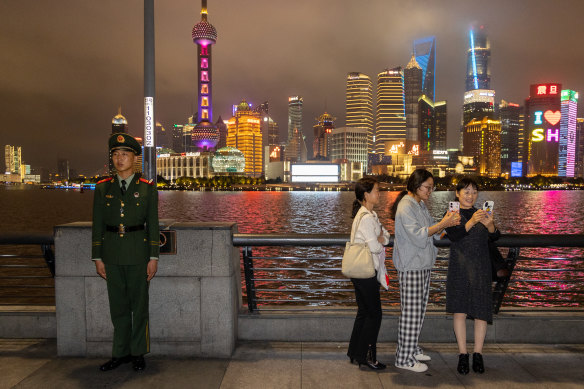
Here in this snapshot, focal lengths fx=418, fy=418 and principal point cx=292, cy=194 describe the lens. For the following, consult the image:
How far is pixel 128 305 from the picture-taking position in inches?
185

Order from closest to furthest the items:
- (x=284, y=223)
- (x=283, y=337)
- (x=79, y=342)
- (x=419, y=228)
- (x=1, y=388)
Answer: (x=1, y=388) → (x=419, y=228) → (x=79, y=342) → (x=283, y=337) → (x=284, y=223)

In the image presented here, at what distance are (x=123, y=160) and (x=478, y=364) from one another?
455 cm

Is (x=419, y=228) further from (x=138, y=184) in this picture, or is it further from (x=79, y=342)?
(x=79, y=342)

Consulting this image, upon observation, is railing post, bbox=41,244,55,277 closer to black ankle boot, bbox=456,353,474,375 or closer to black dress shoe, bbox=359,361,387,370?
black dress shoe, bbox=359,361,387,370

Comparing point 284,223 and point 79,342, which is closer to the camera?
point 79,342

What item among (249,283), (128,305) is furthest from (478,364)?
(128,305)

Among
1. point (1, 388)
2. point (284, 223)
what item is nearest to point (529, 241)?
point (1, 388)

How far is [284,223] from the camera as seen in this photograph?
145 feet

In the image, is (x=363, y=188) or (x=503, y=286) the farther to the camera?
(x=503, y=286)

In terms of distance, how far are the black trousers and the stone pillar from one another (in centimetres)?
150

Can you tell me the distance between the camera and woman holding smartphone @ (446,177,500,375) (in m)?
4.61

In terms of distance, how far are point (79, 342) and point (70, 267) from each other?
90 centimetres

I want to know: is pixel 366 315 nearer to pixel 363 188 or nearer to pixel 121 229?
pixel 363 188

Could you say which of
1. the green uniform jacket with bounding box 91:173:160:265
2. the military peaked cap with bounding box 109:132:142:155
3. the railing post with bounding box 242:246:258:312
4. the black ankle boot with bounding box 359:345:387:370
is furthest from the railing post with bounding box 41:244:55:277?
the black ankle boot with bounding box 359:345:387:370
